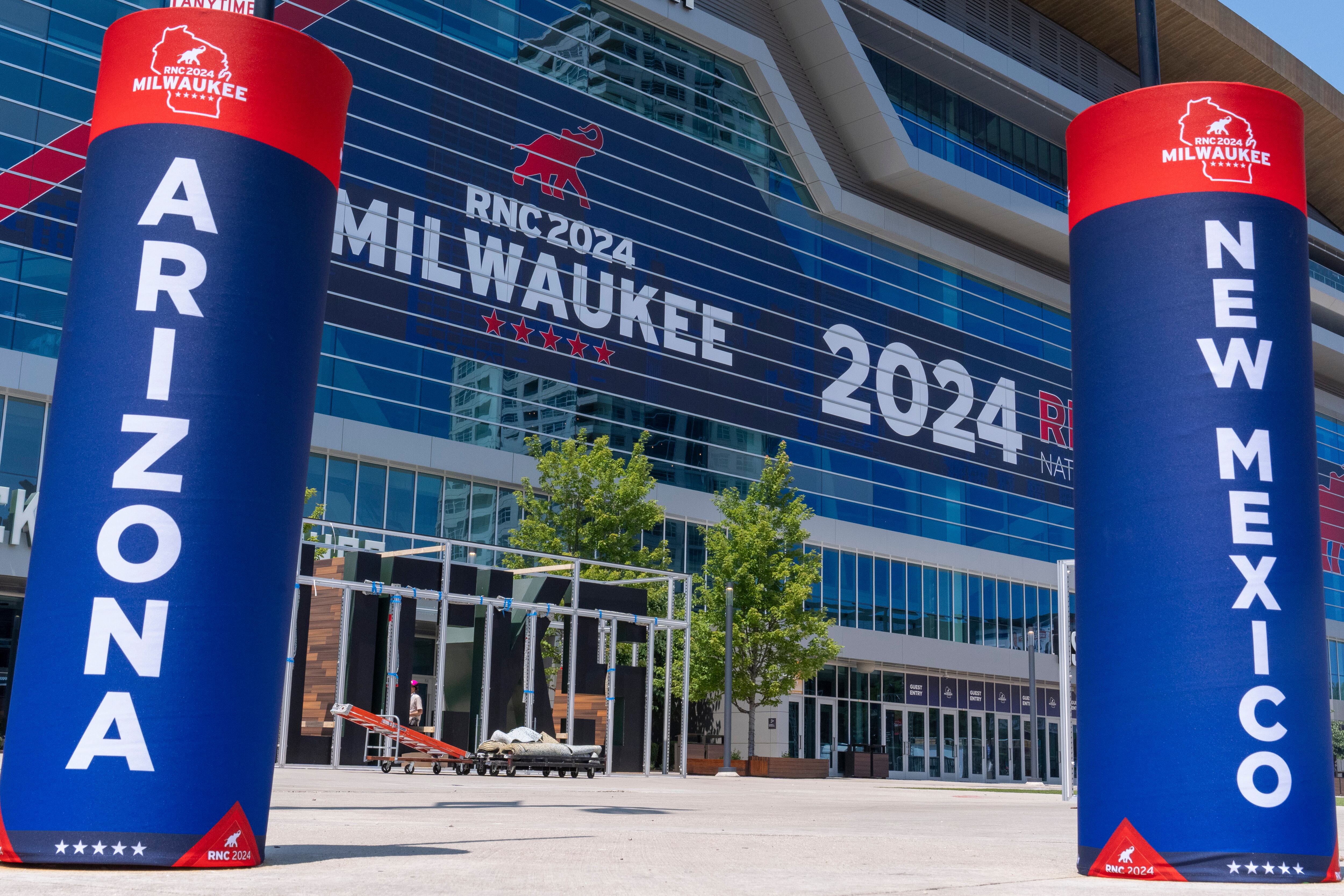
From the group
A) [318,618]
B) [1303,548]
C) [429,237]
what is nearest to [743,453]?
[429,237]

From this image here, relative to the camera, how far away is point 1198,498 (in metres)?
7.39

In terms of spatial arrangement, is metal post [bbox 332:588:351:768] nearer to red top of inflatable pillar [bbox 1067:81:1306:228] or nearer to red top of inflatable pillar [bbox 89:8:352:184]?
red top of inflatable pillar [bbox 89:8:352:184]

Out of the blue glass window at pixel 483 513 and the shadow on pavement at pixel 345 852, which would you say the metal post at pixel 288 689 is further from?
the shadow on pavement at pixel 345 852

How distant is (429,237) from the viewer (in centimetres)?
3619

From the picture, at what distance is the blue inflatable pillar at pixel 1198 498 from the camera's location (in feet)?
23.1

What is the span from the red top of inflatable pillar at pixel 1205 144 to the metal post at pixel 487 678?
1883 cm

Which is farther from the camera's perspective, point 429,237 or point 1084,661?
point 429,237

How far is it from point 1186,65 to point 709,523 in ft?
115

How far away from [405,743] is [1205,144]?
1983cm

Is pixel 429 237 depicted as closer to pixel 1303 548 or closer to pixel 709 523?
pixel 709 523

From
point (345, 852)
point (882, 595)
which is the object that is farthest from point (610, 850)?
point (882, 595)

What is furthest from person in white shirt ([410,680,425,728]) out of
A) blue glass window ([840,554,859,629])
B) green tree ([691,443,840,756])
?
blue glass window ([840,554,859,629])

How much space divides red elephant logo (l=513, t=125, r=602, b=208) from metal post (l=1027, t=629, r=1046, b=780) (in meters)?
20.8

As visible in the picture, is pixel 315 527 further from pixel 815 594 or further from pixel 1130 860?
pixel 1130 860
